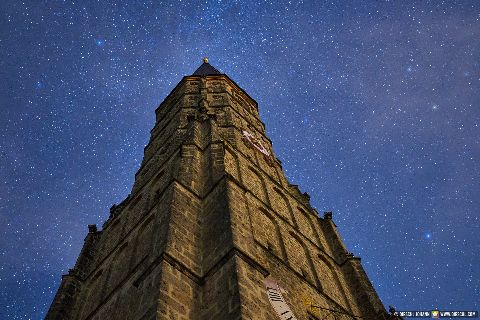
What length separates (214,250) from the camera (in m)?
10.2

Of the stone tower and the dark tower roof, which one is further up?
the dark tower roof

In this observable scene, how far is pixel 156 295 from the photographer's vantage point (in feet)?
26.9

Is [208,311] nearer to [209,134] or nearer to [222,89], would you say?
[209,134]

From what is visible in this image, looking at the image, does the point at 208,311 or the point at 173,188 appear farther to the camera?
the point at 173,188

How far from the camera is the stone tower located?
8.75m

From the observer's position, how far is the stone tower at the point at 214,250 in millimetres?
8750

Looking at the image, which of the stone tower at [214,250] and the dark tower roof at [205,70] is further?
the dark tower roof at [205,70]

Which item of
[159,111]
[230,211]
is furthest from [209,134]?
[159,111]

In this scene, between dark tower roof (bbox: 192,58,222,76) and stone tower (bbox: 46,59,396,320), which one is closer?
stone tower (bbox: 46,59,396,320)

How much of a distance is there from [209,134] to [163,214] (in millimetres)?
6741

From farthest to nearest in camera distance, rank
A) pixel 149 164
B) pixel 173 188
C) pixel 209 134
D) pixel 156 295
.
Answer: pixel 149 164 < pixel 209 134 < pixel 173 188 < pixel 156 295

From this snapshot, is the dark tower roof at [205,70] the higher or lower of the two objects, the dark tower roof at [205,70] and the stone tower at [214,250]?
the higher

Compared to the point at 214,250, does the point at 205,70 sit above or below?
above

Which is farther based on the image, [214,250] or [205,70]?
[205,70]
